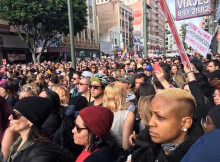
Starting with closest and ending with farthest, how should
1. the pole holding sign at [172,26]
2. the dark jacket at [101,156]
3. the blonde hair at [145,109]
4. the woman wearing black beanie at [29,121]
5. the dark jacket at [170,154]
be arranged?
the dark jacket at [170,154] → the dark jacket at [101,156] → the woman wearing black beanie at [29,121] → the blonde hair at [145,109] → the pole holding sign at [172,26]

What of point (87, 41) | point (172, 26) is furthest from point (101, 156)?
point (87, 41)

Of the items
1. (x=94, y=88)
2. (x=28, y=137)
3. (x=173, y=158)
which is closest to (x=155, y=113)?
(x=173, y=158)

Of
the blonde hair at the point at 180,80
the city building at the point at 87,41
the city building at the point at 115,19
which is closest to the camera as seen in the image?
the blonde hair at the point at 180,80

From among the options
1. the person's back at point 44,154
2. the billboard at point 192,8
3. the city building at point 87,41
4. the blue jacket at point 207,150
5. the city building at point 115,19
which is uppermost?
the city building at point 115,19

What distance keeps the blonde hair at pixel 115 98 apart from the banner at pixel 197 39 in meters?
3.50

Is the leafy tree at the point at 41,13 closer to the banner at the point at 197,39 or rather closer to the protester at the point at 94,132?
the banner at the point at 197,39

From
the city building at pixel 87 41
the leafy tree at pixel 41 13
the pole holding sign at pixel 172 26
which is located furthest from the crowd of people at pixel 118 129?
the city building at pixel 87 41

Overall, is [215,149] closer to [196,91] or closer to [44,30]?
[196,91]

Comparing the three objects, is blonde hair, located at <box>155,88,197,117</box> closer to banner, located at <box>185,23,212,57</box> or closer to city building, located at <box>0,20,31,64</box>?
banner, located at <box>185,23,212,57</box>

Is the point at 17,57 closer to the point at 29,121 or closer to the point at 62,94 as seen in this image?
the point at 62,94

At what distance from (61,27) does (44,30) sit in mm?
1952

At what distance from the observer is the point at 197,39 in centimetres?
611

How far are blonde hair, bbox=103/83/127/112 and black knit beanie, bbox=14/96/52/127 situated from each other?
110cm

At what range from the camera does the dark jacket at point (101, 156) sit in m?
2.08
